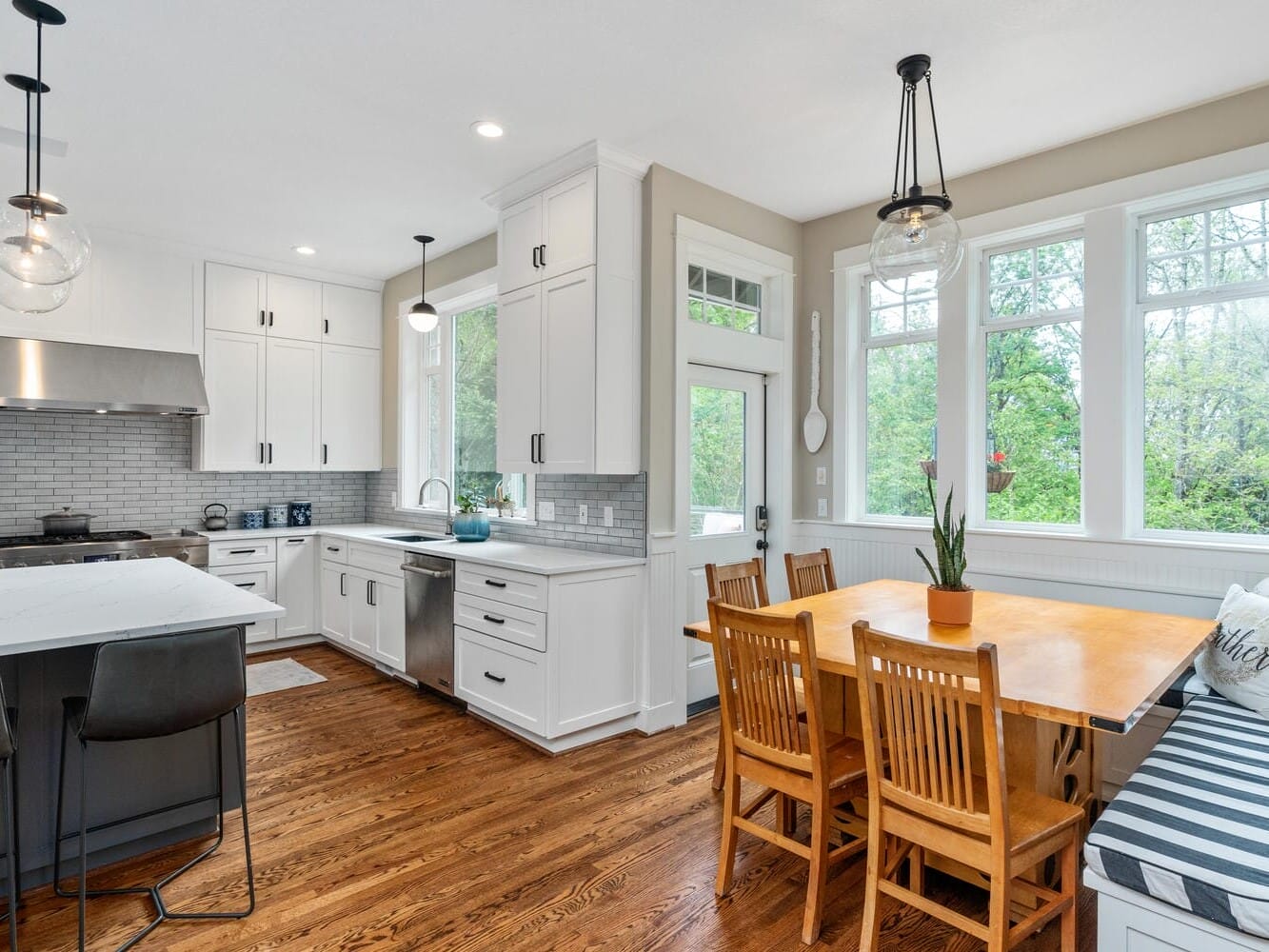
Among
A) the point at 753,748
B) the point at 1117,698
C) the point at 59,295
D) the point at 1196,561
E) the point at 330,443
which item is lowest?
the point at 753,748

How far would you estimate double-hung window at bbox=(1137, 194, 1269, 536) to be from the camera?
299 centimetres

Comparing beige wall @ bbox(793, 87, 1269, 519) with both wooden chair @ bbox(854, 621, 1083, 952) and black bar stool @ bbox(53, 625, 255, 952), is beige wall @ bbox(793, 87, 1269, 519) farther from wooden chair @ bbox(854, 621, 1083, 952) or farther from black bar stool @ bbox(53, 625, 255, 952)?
black bar stool @ bbox(53, 625, 255, 952)

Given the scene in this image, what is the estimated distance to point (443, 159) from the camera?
3.63 metres

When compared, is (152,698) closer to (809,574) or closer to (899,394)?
(809,574)

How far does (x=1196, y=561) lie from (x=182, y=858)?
→ 4130mm

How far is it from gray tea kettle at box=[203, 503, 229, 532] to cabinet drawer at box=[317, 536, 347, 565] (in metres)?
0.73

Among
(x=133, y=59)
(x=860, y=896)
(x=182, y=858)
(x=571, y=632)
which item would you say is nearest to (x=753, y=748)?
(x=860, y=896)

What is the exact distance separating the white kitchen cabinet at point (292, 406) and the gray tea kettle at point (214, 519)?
0.51m

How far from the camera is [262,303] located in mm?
5395

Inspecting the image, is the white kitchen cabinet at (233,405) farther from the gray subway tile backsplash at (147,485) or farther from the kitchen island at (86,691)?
the kitchen island at (86,691)

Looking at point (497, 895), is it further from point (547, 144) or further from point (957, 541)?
point (547, 144)

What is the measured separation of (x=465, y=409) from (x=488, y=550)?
165cm

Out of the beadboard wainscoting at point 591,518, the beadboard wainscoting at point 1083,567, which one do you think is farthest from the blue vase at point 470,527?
the beadboard wainscoting at point 1083,567

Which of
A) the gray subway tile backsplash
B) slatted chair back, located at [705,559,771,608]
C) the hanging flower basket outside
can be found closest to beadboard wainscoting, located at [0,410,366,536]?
the gray subway tile backsplash
